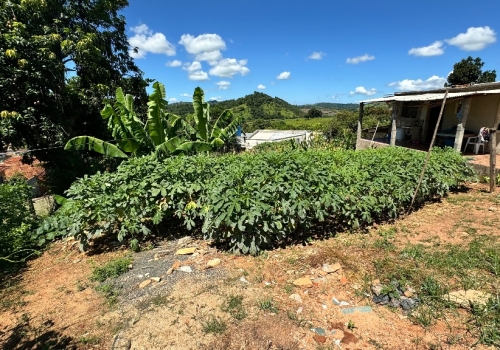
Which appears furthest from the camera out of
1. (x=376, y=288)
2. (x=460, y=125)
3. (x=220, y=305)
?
(x=460, y=125)

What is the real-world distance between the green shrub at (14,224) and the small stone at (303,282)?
396 centimetres

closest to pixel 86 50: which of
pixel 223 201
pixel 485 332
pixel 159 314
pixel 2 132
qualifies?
pixel 2 132

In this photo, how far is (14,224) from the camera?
4.50 meters

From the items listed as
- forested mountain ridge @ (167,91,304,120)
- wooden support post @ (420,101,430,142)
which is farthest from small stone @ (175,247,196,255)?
forested mountain ridge @ (167,91,304,120)

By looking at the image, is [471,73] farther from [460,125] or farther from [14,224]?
[14,224]

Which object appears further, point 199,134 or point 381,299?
point 199,134

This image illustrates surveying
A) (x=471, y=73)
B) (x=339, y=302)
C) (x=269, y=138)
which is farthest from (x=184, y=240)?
(x=471, y=73)

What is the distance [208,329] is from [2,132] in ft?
22.4

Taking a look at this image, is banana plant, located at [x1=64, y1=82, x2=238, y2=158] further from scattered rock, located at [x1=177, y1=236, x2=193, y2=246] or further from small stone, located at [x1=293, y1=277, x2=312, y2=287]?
small stone, located at [x1=293, y1=277, x2=312, y2=287]

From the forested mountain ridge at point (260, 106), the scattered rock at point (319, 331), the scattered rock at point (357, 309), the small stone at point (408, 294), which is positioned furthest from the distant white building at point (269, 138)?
the forested mountain ridge at point (260, 106)

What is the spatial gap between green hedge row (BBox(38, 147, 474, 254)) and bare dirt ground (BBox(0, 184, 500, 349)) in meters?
0.41

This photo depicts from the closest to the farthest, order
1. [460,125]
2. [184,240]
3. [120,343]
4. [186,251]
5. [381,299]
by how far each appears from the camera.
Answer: [120,343] < [381,299] < [186,251] < [184,240] < [460,125]

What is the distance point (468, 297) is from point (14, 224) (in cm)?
636

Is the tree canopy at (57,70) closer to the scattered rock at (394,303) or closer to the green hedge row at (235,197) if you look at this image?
the green hedge row at (235,197)
